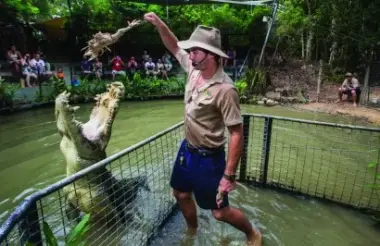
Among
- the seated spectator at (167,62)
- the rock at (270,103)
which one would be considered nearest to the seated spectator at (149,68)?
the seated spectator at (167,62)

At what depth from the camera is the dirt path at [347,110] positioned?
10.2 metres

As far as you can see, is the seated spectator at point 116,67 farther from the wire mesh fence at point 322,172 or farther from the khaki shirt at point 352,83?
the wire mesh fence at point 322,172

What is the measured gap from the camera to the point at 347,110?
1138 centimetres

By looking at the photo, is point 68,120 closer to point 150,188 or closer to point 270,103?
point 150,188

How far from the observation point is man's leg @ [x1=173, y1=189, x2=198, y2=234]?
116 inches

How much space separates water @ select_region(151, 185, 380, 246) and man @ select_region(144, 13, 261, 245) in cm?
50

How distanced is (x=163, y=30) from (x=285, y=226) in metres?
2.28

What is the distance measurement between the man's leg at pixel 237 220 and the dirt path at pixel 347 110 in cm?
781

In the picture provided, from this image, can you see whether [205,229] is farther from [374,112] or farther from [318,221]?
[374,112]

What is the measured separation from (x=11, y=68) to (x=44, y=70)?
1.24 meters

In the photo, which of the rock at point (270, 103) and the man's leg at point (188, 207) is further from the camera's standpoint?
the rock at point (270, 103)

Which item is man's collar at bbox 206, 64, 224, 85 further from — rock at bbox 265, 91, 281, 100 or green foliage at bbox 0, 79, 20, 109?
rock at bbox 265, 91, 281, 100

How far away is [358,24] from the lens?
1117 centimetres

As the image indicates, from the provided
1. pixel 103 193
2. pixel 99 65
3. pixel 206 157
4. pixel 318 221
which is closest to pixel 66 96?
pixel 103 193
